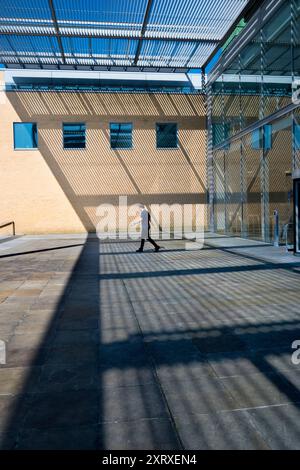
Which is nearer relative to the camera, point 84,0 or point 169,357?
point 169,357

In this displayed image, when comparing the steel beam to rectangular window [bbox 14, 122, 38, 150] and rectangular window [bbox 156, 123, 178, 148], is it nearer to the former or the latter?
rectangular window [bbox 14, 122, 38, 150]

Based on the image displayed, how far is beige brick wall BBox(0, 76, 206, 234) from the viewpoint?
2392 cm

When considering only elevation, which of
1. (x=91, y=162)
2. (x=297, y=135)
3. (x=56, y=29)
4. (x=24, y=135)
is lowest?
(x=297, y=135)

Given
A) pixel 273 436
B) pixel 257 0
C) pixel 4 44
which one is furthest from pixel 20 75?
pixel 273 436

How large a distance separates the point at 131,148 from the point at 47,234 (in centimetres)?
667

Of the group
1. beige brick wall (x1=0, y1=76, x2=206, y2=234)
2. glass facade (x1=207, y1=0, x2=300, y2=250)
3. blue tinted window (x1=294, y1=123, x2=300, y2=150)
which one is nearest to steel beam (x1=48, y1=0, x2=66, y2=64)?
beige brick wall (x1=0, y1=76, x2=206, y2=234)

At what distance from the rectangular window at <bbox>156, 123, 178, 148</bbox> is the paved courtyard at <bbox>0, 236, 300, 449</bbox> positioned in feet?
55.8

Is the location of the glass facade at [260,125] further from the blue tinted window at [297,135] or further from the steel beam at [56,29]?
the steel beam at [56,29]

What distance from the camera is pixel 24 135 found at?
24016mm

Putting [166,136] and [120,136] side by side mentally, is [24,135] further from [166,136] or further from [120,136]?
[166,136]

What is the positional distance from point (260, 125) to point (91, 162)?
10968 mm

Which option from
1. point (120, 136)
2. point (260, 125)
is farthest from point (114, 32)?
point (260, 125)

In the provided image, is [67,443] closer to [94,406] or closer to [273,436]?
[94,406]

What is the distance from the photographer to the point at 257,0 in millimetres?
15945
